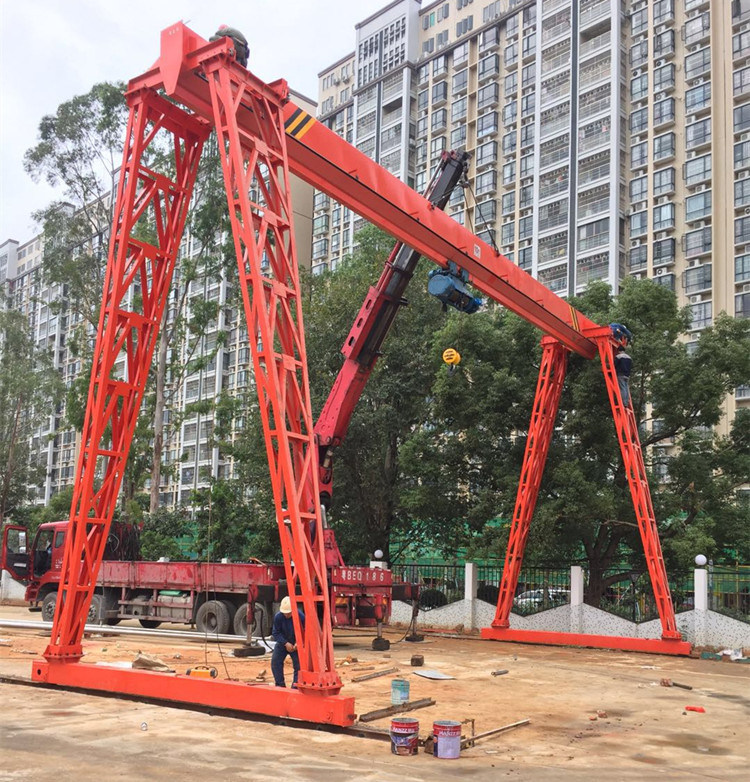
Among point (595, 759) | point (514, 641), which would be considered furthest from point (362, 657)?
point (595, 759)

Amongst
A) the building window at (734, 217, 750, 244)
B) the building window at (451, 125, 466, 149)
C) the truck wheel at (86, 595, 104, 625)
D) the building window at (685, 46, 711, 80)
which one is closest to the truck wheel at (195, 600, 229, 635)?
the truck wheel at (86, 595, 104, 625)

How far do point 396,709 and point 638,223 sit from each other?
4285cm

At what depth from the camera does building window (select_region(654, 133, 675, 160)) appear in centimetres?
4769

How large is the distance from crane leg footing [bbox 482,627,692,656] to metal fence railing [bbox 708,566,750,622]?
1859mm

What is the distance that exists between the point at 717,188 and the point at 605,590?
96.9ft

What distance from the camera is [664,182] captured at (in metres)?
47.5

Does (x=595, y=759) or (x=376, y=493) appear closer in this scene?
(x=595, y=759)

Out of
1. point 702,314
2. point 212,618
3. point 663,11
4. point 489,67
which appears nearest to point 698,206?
point 702,314

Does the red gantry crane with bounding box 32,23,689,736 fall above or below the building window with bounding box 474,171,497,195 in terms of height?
below

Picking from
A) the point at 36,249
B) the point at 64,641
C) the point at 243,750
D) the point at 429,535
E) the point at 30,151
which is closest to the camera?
the point at 243,750

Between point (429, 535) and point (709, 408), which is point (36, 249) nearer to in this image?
point (429, 535)

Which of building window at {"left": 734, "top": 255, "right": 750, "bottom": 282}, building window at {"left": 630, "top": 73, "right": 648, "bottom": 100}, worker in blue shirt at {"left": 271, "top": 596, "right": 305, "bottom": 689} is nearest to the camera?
worker in blue shirt at {"left": 271, "top": 596, "right": 305, "bottom": 689}

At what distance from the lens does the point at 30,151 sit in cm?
3409

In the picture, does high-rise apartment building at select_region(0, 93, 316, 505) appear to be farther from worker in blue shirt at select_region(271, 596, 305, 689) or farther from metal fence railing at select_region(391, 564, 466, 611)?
worker in blue shirt at select_region(271, 596, 305, 689)
